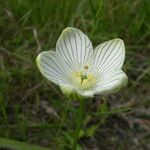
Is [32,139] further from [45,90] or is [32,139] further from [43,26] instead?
[43,26]

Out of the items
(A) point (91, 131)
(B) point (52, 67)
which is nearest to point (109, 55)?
(B) point (52, 67)

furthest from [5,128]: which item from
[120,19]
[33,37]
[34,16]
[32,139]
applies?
[120,19]

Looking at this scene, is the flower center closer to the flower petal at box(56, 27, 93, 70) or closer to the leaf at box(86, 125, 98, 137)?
the flower petal at box(56, 27, 93, 70)

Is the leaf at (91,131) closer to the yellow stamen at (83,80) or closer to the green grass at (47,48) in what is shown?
the green grass at (47,48)

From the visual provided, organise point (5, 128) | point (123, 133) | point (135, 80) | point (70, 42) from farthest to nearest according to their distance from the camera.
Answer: point (135, 80) → point (123, 133) → point (5, 128) → point (70, 42)

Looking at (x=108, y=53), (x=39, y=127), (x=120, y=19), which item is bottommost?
(x=39, y=127)

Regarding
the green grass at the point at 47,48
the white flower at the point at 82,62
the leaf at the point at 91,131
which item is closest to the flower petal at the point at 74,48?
the white flower at the point at 82,62

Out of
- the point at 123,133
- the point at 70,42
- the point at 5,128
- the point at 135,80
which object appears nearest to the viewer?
the point at 70,42
